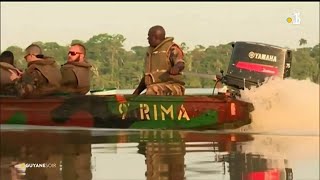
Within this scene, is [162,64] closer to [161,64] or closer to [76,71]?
[161,64]

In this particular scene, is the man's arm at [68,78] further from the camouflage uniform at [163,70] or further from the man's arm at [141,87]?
the camouflage uniform at [163,70]

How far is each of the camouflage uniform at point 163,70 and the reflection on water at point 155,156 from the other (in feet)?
3.91

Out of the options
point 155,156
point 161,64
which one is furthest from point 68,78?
point 155,156

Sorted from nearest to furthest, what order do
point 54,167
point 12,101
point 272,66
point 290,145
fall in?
point 54,167, point 290,145, point 272,66, point 12,101

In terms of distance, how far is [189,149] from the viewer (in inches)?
350

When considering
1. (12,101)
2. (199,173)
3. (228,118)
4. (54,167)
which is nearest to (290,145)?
(228,118)

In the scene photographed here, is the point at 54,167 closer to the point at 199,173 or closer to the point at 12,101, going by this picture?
the point at 199,173

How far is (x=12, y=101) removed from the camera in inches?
496

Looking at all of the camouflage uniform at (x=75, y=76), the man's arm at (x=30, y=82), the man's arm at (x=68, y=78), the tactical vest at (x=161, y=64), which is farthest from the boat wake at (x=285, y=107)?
the man's arm at (x=30, y=82)

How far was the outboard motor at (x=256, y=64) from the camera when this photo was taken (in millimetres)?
11438

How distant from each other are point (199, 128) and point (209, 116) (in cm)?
30

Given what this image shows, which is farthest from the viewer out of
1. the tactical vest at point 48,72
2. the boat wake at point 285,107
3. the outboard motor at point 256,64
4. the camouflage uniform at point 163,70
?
the tactical vest at point 48,72

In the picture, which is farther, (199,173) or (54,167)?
(54,167)

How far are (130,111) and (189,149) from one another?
3200mm
